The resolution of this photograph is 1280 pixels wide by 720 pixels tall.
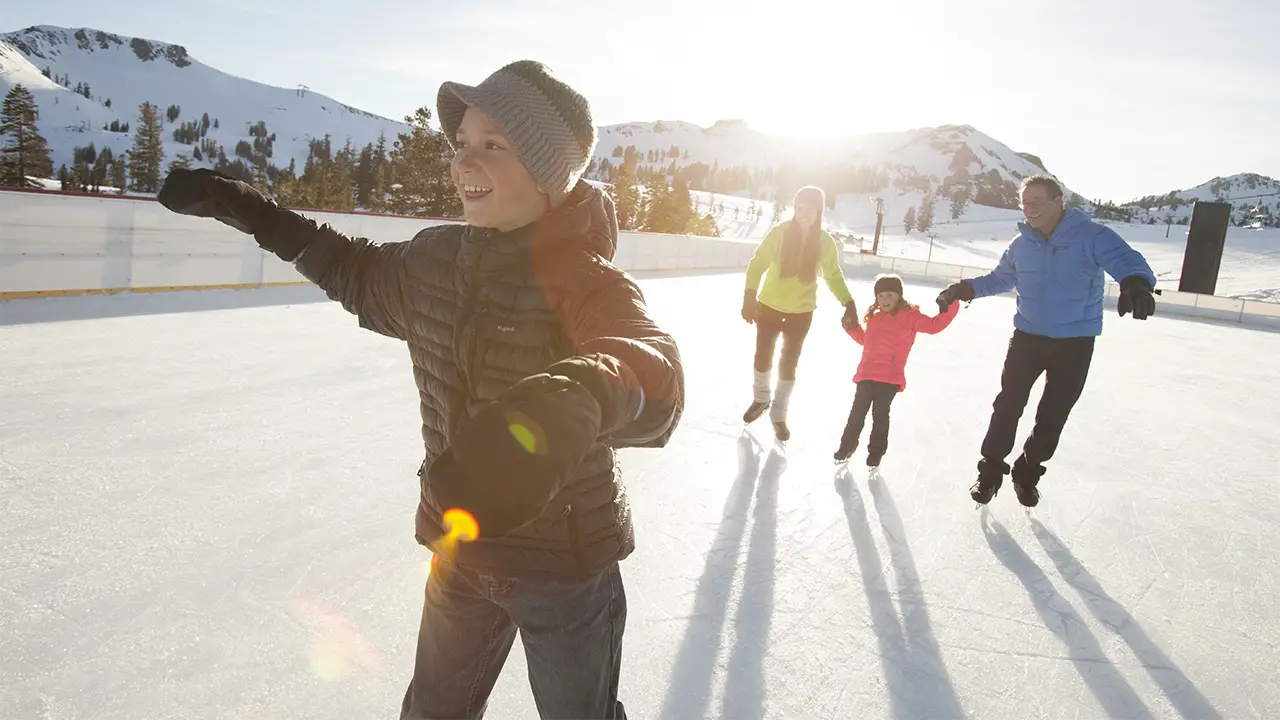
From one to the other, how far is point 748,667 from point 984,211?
156413mm

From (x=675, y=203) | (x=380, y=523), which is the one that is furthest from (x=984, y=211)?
(x=380, y=523)

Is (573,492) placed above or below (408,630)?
above

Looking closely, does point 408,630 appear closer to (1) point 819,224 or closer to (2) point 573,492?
(2) point 573,492

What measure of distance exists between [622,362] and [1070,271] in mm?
3274

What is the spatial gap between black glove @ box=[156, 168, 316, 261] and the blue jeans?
754 mm

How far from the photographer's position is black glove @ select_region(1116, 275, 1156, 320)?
306cm

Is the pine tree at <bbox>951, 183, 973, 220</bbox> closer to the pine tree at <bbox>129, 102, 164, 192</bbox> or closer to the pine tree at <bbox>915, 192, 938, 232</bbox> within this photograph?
the pine tree at <bbox>915, 192, 938, 232</bbox>

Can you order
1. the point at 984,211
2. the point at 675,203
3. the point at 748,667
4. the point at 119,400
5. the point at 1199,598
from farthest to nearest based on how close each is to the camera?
the point at 984,211
the point at 675,203
the point at 119,400
the point at 1199,598
the point at 748,667

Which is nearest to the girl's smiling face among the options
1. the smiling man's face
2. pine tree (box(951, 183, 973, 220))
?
the smiling man's face

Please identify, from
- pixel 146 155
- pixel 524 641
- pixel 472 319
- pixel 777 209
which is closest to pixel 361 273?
pixel 472 319

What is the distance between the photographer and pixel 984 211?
140 metres

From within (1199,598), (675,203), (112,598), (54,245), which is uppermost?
(675,203)

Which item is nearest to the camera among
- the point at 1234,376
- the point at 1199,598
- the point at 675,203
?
the point at 1199,598

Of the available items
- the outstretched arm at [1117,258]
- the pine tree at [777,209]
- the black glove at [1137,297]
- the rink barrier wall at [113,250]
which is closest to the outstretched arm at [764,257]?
the outstretched arm at [1117,258]
